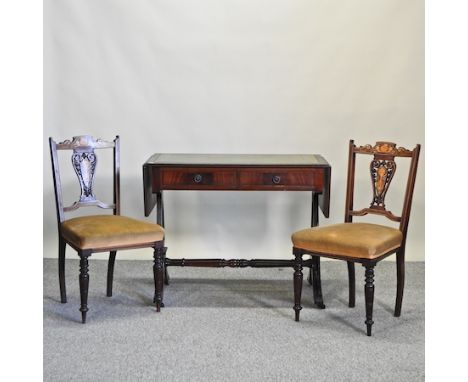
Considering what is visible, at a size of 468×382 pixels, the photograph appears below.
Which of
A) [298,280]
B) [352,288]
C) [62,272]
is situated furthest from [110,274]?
[352,288]

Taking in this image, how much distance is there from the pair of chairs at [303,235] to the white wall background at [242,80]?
0.90 metres

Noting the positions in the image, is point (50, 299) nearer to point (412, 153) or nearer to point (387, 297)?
point (387, 297)

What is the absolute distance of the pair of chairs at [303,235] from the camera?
347 cm

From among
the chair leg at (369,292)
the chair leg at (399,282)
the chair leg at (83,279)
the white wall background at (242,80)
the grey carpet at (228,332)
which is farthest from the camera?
the white wall background at (242,80)

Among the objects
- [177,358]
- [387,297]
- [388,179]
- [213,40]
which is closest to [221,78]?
[213,40]

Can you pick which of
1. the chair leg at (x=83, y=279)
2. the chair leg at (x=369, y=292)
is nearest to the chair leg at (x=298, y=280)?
the chair leg at (x=369, y=292)

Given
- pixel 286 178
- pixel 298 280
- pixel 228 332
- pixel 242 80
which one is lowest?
pixel 228 332

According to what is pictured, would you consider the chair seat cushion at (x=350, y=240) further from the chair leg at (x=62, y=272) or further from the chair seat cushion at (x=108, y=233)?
the chair leg at (x=62, y=272)

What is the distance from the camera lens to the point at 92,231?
364cm

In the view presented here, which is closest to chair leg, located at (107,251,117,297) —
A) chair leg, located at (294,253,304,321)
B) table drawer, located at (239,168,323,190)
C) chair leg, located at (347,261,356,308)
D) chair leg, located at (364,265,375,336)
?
table drawer, located at (239,168,323,190)

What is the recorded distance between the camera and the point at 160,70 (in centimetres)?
486

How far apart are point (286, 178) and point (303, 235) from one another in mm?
424

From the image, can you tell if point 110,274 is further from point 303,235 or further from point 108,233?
point 303,235

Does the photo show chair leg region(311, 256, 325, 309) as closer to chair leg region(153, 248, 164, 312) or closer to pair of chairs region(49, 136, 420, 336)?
pair of chairs region(49, 136, 420, 336)
